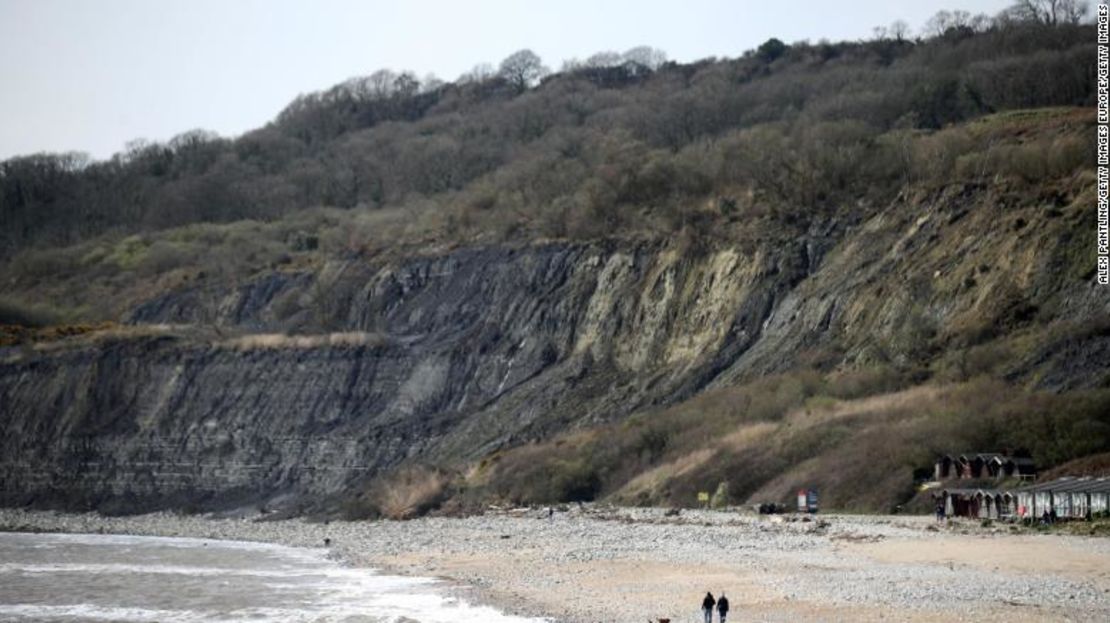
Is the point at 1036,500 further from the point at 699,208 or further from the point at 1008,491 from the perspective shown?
the point at 699,208

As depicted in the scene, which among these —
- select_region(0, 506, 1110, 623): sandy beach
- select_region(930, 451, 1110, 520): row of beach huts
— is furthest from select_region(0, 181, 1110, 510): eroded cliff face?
select_region(0, 506, 1110, 623): sandy beach

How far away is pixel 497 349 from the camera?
75.6m

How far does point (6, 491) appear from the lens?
271ft

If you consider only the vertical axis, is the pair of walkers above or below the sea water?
Answer: above

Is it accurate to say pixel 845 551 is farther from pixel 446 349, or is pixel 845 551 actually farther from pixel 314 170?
pixel 314 170

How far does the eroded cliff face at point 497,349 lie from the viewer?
59.7 meters

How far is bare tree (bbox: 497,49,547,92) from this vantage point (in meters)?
194

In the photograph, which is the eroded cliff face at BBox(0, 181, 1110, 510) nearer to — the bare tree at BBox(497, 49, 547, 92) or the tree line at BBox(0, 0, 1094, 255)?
the tree line at BBox(0, 0, 1094, 255)

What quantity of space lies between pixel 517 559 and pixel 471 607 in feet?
28.5

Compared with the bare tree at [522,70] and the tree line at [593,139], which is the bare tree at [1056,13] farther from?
the bare tree at [522,70]

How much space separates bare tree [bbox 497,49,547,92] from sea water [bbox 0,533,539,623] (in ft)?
478

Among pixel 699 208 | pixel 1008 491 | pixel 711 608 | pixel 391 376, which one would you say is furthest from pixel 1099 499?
pixel 391 376

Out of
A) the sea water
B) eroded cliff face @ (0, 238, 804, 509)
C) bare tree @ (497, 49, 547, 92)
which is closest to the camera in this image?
the sea water

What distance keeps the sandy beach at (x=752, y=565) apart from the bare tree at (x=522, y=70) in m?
145
